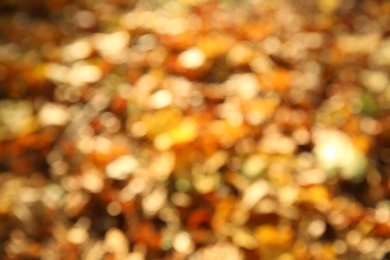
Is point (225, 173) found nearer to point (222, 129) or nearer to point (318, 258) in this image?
point (222, 129)

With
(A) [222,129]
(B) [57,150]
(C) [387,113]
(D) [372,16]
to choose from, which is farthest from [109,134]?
(D) [372,16]

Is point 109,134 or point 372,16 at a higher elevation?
point 372,16

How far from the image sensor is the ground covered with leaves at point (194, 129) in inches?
44.1

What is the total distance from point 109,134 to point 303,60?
507mm

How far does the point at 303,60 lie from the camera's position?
4.58ft

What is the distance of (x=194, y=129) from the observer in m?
1.24

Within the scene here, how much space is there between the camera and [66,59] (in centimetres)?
142

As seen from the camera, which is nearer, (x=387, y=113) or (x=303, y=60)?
(x=387, y=113)

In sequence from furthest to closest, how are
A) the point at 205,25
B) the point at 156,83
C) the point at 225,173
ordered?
the point at 205,25 < the point at 156,83 < the point at 225,173

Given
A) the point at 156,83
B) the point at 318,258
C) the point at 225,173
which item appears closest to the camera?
the point at 318,258

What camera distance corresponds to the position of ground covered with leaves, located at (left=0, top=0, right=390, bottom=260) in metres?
1.12

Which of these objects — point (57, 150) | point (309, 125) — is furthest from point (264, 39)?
point (57, 150)

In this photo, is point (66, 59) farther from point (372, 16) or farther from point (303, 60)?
point (372, 16)

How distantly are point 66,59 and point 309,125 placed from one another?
62 cm
